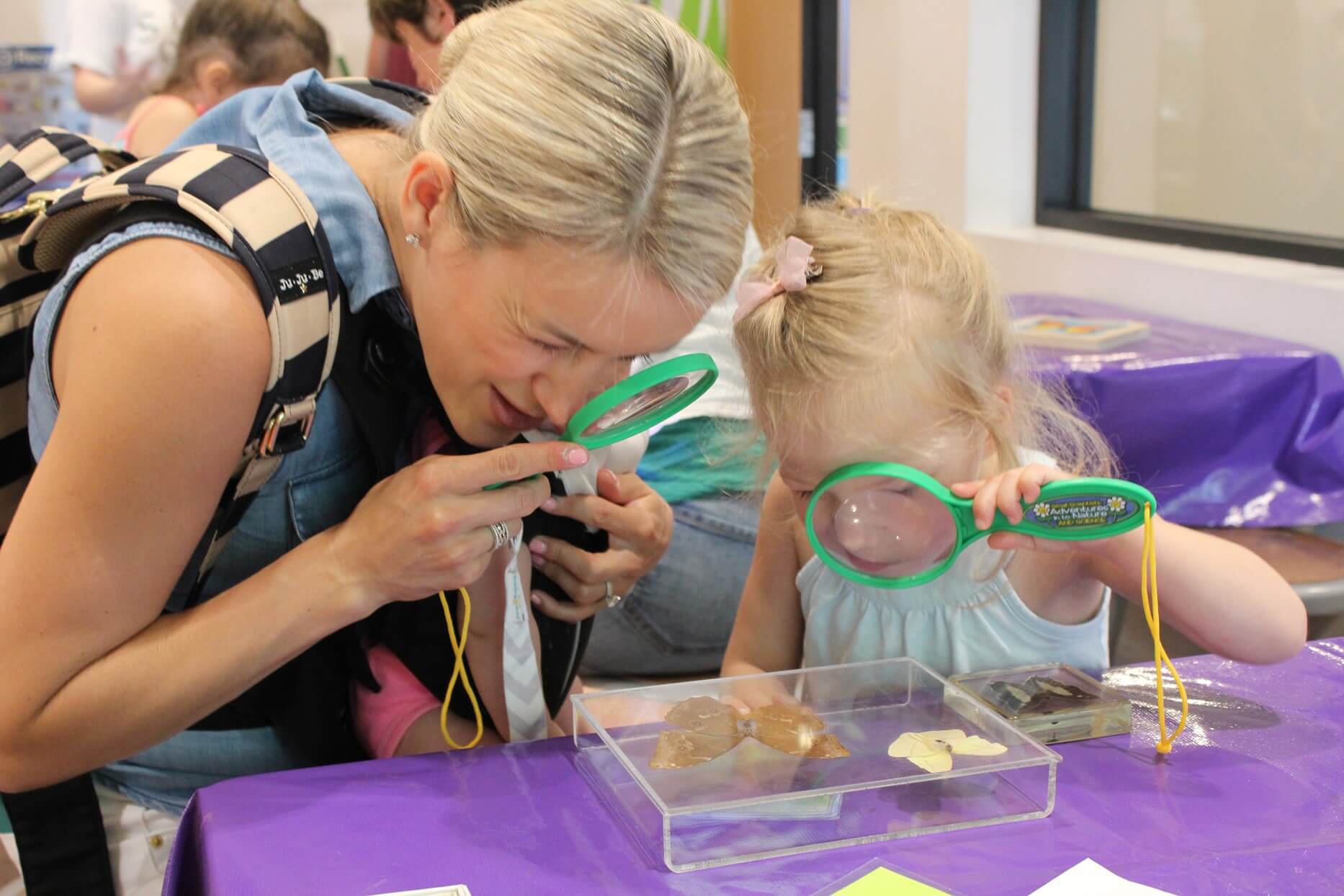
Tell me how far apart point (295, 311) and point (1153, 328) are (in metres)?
1.99

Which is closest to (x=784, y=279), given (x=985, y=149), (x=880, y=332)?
(x=880, y=332)

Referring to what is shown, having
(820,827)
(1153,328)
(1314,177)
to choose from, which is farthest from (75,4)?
(820,827)

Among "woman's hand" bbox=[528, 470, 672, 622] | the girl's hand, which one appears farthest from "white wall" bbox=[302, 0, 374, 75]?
the girl's hand

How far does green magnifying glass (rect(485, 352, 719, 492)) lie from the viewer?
42.1 inches

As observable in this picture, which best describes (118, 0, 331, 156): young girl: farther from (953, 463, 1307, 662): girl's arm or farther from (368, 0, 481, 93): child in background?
(953, 463, 1307, 662): girl's arm

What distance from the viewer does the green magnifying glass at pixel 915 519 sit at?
1.03 metres

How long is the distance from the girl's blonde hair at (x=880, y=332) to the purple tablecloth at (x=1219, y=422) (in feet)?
3.09

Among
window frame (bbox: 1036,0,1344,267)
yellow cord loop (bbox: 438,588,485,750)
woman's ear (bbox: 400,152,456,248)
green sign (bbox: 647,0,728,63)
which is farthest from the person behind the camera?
green sign (bbox: 647,0,728,63)

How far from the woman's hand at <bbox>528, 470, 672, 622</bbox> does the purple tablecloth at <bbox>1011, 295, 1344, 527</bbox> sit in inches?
39.8

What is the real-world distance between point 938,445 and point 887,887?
1.64ft

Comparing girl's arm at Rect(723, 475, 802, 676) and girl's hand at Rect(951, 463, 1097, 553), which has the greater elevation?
girl's hand at Rect(951, 463, 1097, 553)

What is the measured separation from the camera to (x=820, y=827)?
2.99 ft

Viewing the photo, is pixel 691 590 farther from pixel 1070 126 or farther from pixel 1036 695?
pixel 1070 126

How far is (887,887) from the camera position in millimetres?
836
